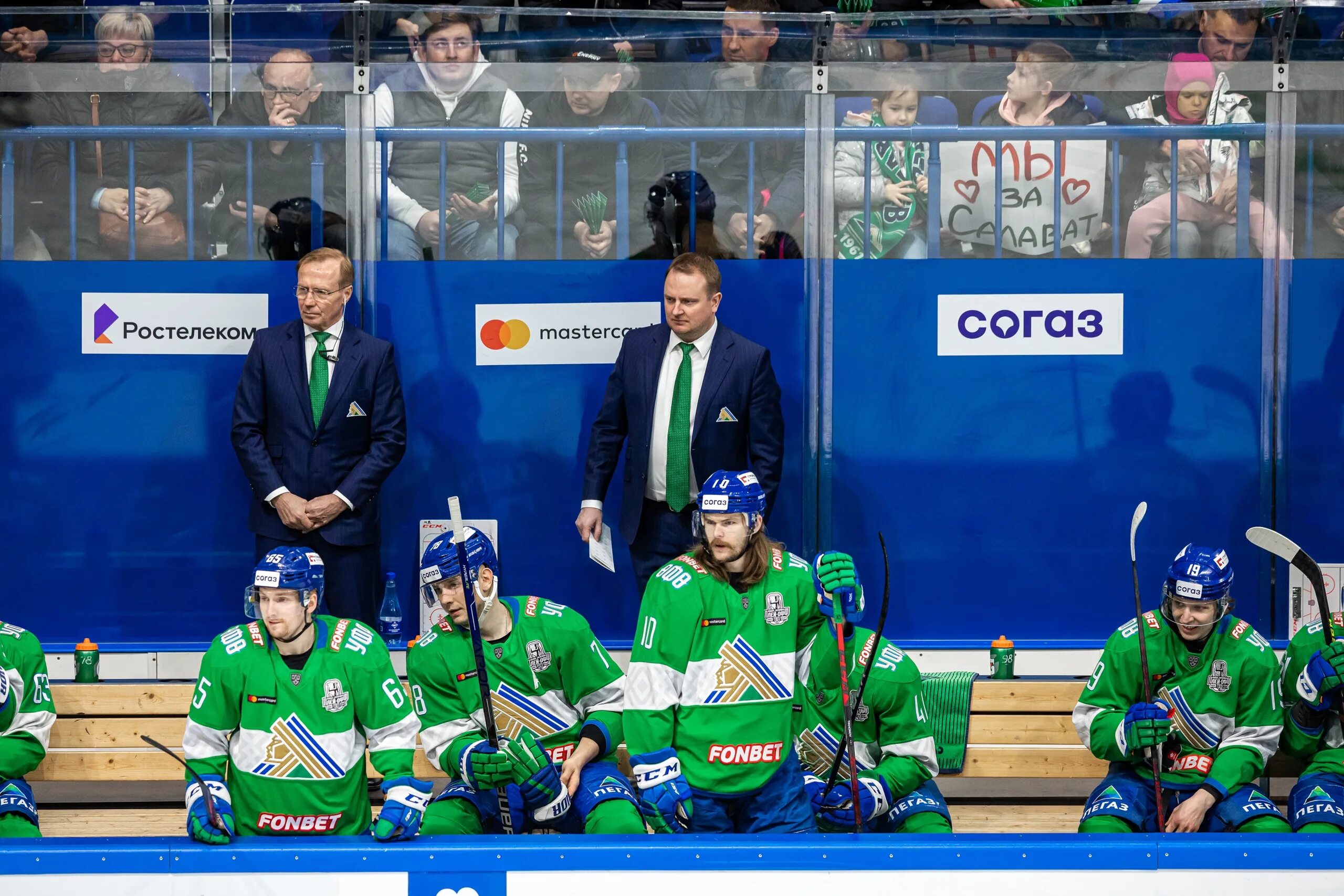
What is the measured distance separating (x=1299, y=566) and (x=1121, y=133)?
1886 millimetres

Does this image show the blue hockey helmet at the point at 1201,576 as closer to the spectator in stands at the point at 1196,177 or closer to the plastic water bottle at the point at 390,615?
the spectator in stands at the point at 1196,177

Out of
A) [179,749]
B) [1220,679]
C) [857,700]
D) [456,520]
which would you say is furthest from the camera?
[179,749]

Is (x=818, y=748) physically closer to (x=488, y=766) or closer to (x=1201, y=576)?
(x=488, y=766)

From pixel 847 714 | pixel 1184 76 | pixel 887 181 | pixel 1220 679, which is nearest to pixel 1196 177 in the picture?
pixel 1184 76

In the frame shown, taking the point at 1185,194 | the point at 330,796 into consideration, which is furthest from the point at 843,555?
the point at 1185,194

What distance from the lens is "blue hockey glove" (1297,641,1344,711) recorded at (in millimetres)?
4957

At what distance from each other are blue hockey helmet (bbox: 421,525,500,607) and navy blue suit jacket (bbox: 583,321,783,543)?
1.02 metres

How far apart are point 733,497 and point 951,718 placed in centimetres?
169

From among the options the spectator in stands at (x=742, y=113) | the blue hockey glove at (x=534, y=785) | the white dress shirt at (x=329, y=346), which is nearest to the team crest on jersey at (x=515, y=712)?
the blue hockey glove at (x=534, y=785)

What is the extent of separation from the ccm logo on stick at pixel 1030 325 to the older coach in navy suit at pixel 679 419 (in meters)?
0.86

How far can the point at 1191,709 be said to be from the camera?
5156 millimetres

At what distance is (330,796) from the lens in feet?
15.2

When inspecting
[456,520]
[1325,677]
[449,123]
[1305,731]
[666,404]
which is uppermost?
[449,123]

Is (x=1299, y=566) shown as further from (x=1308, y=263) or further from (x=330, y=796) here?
(x=330, y=796)
